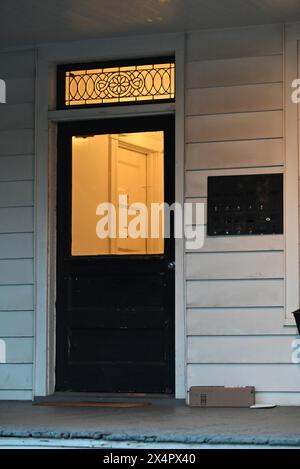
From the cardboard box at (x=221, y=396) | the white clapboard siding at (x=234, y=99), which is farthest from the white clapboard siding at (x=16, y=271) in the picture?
the white clapboard siding at (x=234, y=99)

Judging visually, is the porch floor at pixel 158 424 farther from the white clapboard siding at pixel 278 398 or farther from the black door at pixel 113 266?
the black door at pixel 113 266

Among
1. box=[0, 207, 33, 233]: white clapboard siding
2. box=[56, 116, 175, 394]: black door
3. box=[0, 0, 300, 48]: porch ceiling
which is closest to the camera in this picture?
box=[0, 0, 300, 48]: porch ceiling

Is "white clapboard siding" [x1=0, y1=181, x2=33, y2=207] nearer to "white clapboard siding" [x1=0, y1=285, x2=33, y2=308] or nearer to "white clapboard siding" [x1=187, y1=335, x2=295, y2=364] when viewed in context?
"white clapboard siding" [x1=0, y1=285, x2=33, y2=308]

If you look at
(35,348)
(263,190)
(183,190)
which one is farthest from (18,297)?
(263,190)

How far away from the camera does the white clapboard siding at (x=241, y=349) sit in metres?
7.34

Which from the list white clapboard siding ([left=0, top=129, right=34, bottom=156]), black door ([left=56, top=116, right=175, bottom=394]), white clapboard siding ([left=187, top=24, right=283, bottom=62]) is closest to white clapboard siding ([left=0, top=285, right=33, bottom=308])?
black door ([left=56, top=116, right=175, bottom=394])

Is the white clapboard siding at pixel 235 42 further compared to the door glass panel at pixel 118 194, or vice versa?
the door glass panel at pixel 118 194

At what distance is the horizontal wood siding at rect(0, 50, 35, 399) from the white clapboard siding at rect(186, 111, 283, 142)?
53.7 inches

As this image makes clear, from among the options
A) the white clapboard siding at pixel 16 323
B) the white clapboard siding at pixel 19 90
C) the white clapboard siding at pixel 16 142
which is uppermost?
the white clapboard siding at pixel 19 90

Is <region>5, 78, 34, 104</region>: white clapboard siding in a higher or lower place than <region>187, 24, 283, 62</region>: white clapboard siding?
lower

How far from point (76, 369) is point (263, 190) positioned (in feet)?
6.73

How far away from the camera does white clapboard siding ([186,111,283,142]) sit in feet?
24.6

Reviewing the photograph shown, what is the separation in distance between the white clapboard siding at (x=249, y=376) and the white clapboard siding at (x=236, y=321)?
25 cm

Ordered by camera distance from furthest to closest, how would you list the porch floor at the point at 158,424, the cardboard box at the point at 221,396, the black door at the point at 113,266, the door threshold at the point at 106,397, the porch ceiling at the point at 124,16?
the black door at the point at 113,266
the door threshold at the point at 106,397
the cardboard box at the point at 221,396
the porch ceiling at the point at 124,16
the porch floor at the point at 158,424
